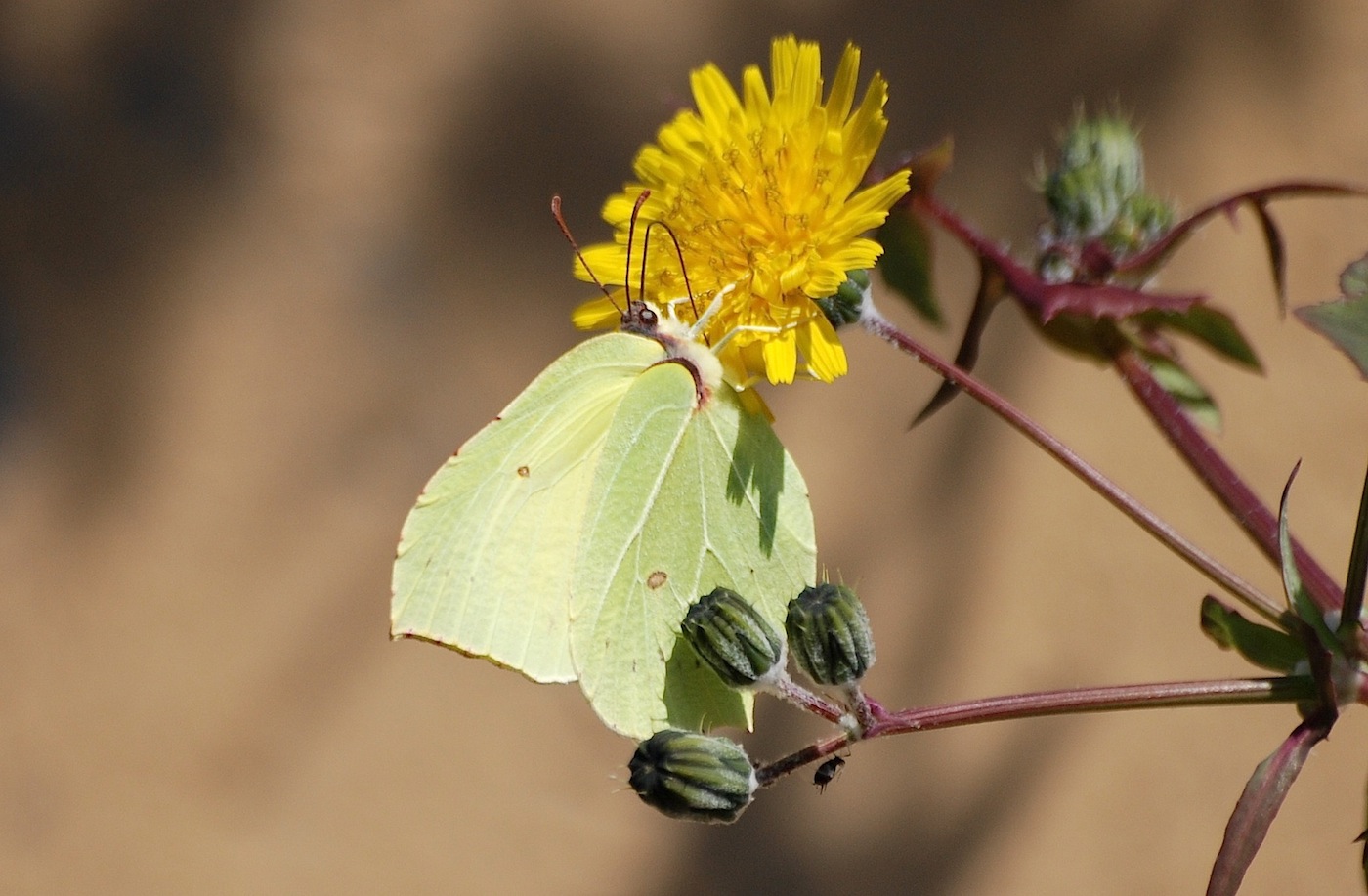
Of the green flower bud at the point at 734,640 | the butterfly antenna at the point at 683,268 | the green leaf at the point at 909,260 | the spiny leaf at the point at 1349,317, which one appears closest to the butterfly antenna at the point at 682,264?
the butterfly antenna at the point at 683,268

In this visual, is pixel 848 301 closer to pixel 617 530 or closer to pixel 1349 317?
pixel 617 530

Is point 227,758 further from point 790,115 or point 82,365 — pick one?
point 790,115

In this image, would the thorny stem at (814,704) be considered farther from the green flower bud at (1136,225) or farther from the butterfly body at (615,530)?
the green flower bud at (1136,225)

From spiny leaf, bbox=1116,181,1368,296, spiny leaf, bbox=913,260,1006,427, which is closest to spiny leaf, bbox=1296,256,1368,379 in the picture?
spiny leaf, bbox=1116,181,1368,296

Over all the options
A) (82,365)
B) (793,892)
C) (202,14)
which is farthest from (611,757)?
(202,14)

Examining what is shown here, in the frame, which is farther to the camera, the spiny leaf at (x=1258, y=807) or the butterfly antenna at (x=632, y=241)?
the butterfly antenna at (x=632, y=241)

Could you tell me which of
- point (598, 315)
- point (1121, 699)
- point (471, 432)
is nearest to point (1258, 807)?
point (1121, 699)
